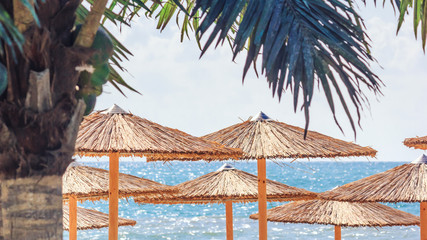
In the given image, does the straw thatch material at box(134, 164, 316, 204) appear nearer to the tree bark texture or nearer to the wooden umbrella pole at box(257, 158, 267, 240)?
the wooden umbrella pole at box(257, 158, 267, 240)

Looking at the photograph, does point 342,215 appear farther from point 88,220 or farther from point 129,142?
point 129,142

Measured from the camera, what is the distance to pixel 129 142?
755 cm

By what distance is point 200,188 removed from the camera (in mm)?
10195

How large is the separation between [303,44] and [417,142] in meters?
6.50

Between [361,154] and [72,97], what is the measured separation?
645 centimetres

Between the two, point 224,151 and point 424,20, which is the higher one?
point 424,20

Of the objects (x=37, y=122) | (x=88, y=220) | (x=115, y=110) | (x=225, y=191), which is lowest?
(x=88, y=220)

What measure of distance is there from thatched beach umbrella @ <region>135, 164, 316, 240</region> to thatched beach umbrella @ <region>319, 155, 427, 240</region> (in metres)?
0.89

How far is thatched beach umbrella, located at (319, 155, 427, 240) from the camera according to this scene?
8.59 metres

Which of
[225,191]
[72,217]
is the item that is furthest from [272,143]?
[72,217]

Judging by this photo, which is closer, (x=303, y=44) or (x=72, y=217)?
(x=303, y=44)

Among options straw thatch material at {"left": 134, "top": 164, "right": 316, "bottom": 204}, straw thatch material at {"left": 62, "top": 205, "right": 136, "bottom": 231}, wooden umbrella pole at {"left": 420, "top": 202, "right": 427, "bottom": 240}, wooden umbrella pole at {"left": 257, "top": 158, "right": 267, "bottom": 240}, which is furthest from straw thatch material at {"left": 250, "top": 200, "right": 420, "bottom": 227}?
straw thatch material at {"left": 62, "top": 205, "right": 136, "bottom": 231}

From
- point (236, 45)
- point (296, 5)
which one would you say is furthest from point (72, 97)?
point (296, 5)

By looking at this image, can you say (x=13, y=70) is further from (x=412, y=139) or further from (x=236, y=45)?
(x=412, y=139)
